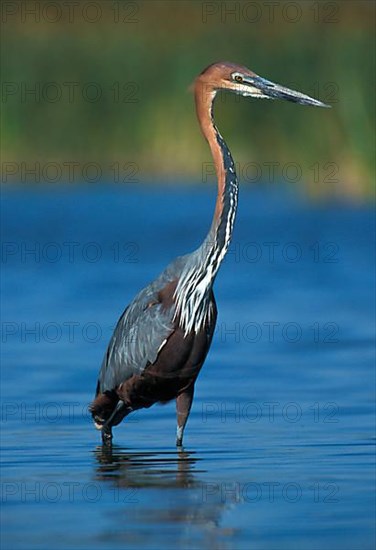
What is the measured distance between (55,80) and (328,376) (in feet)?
41.4

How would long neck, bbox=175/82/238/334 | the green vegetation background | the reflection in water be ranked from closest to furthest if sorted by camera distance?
the reflection in water
long neck, bbox=175/82/238/334
the green vegetation background

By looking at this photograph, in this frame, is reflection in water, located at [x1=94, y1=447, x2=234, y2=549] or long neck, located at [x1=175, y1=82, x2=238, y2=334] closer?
reflection in water, located at [x1=94, y1=447, x2=234, y2=549]

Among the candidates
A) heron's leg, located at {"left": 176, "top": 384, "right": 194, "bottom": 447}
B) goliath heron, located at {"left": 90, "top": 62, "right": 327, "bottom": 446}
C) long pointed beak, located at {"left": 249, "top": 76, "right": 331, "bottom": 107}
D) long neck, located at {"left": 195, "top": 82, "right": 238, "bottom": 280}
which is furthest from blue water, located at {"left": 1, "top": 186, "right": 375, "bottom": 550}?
long pointed beak, located at {"left": 249, "top": 76, "right": 331, "bottom": 107}

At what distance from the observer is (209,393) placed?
432 inches

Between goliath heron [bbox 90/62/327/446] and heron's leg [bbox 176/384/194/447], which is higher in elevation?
goliath heron [bbox 90/62/327/446]

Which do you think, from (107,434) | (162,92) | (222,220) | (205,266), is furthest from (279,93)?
(162,92)

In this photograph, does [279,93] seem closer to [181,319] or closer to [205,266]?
[205,266]

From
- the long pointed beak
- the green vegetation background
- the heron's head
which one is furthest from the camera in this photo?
the green vegetation background

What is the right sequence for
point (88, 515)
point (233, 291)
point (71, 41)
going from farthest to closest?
1. point (71, 41)
2. point (233, 291)
3. point (88, 515)

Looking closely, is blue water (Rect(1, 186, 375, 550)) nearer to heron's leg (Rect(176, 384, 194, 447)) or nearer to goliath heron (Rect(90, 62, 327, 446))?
heron's leg (Rect(176, 384, 194, 447))

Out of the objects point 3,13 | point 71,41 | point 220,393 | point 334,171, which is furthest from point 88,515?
point 3,13

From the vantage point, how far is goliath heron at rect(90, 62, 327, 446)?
353 inches

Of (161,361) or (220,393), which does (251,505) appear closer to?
(161,361)

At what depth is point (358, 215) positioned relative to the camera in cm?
2006
